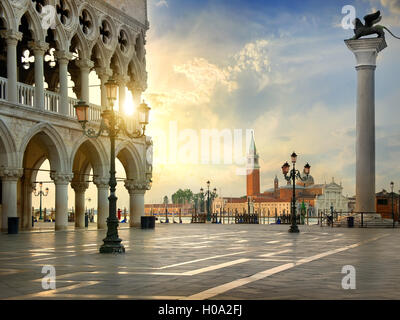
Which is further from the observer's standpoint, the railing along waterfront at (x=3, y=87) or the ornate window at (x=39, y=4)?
the ornate window at (x=39, y=4)

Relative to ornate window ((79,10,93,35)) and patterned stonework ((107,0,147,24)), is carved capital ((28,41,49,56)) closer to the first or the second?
ornate window ((79,10,93,35))

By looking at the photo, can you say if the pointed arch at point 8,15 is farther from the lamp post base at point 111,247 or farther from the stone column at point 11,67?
the lamp post base at point 111,247

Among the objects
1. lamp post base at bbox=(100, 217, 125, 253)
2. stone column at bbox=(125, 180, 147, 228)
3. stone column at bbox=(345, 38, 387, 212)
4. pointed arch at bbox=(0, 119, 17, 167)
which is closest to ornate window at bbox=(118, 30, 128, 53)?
stone column at bbox=(125, 180, 147, 228)

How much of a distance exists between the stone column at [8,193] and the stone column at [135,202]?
9.97m

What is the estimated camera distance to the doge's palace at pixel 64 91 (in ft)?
81.4

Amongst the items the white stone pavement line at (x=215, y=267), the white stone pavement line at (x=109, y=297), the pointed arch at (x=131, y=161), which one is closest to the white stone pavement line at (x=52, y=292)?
the white stone pavement line at (x=109, y=297)

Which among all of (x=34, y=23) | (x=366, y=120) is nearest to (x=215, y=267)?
(x=34, y=23)

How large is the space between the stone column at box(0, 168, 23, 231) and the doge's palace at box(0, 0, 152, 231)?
0.04 metres

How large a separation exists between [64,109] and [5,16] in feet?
16.1

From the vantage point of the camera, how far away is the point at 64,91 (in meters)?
27.8

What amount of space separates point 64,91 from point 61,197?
4819mm

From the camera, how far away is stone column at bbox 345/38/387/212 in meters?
35.7

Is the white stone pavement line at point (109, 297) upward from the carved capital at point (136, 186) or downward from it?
downward

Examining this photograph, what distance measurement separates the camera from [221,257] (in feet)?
46.1
